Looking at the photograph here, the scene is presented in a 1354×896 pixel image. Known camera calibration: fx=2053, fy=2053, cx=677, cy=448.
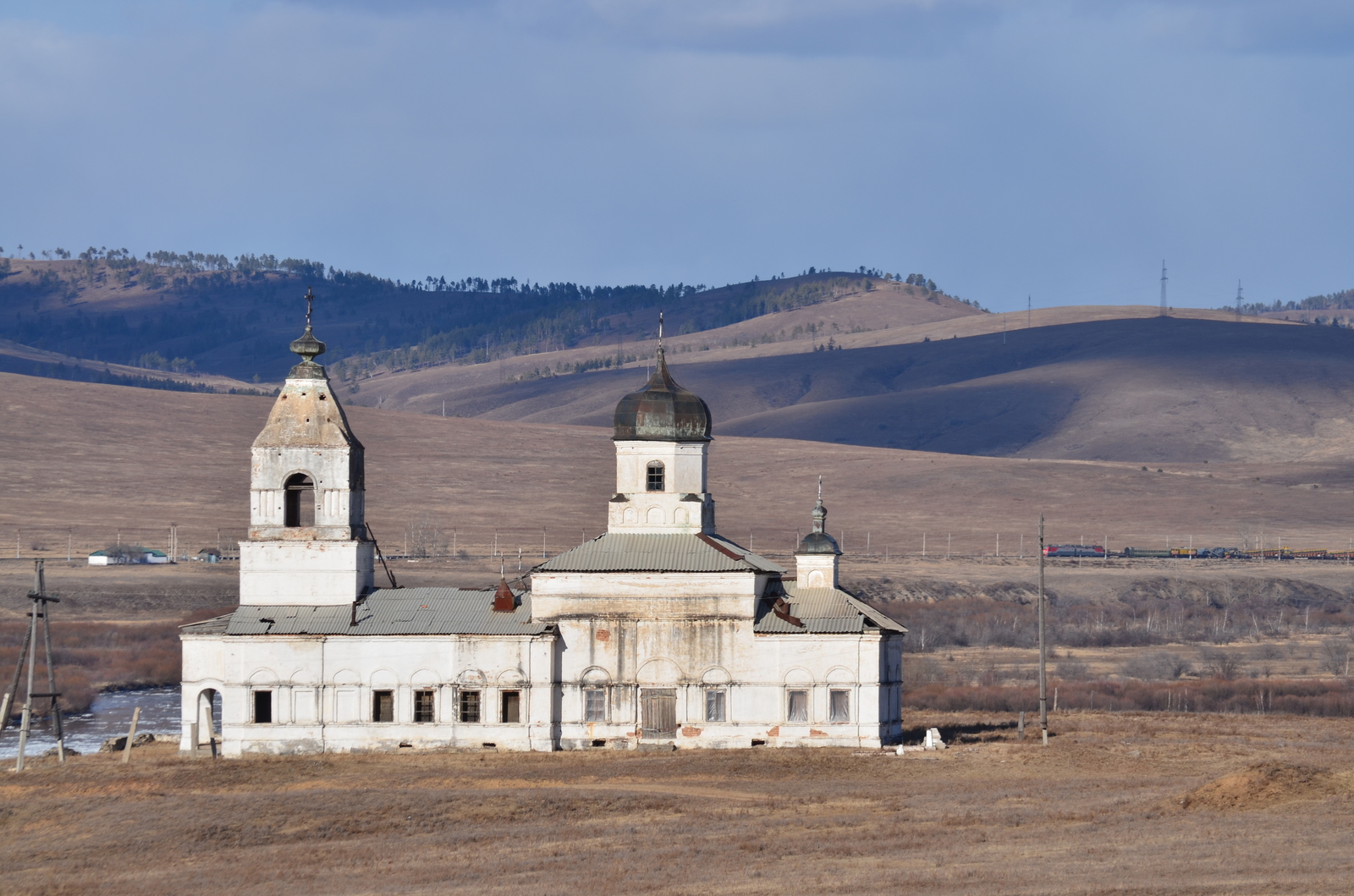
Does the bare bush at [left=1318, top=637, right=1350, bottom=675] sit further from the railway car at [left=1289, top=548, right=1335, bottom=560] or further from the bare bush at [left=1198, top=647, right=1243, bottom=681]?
the railway car at [left=1289, top=548, right=1335, bottom=560]

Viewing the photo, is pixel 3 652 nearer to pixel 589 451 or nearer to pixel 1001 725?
pixel 1001 725

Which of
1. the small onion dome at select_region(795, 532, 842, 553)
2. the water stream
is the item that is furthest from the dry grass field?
the water stream

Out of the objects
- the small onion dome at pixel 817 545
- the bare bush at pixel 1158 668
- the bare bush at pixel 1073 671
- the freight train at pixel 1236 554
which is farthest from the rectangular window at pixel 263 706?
the freight train at pixel 1236 554

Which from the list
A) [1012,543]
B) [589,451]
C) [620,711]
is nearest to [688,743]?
[620,711]

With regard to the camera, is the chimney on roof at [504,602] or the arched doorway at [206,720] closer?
the arched doorway at [206,720]

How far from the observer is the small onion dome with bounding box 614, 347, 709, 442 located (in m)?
59.1

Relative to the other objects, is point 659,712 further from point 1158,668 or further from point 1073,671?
point 1158,668

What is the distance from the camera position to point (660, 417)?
194 ft

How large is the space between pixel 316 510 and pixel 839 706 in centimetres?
1560

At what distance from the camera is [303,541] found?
189ft

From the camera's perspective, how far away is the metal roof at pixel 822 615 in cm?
5516

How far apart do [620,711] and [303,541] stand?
10.2 metres

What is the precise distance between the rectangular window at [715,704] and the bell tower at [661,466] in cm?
507

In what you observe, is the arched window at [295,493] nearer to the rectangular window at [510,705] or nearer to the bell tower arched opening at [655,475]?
the rectangular window at [510,705]
